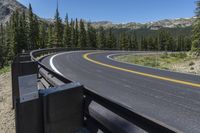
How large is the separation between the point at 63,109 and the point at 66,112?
68mm

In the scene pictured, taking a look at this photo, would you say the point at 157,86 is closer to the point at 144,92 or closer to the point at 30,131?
the point at 144,92

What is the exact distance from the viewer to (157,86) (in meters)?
9.46

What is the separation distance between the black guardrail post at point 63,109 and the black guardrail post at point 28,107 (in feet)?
0.30

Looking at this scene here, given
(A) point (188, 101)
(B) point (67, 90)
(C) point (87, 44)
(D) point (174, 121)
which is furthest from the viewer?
(C) point (87, 44)

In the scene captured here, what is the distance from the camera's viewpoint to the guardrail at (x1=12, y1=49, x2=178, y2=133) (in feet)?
11.0

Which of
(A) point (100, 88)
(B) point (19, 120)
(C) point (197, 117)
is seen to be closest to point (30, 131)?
(B) point (19, 120)

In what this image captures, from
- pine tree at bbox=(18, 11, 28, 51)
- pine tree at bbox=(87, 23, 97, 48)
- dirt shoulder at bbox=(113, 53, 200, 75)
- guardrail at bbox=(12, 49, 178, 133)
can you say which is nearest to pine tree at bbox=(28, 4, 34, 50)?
pine tree at bbox=(18, 11, 28, 51)

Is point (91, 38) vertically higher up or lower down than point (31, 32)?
lower down

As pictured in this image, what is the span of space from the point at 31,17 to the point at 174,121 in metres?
82.9

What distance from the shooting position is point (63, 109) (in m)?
3.85

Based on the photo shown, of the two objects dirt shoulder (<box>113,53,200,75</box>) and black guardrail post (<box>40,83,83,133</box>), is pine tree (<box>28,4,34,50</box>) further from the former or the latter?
black guardrail post (<box>40,83,83,133</box>)

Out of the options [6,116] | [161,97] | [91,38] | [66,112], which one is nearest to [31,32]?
[91,38]

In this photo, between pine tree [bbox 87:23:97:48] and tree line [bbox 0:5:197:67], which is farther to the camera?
pine tree [bbox 87:23:97:48]

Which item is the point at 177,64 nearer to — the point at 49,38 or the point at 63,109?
the point at 63,109
